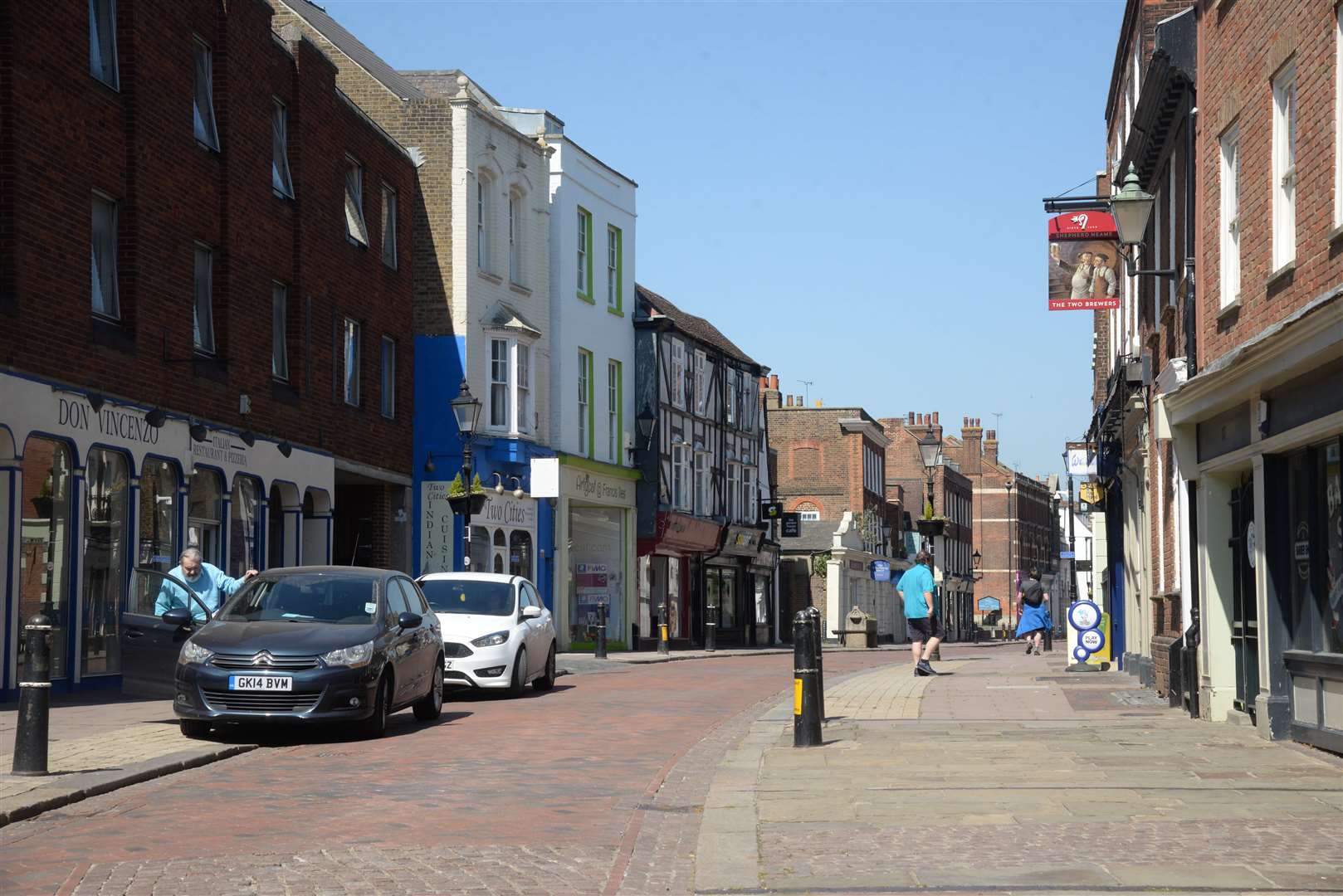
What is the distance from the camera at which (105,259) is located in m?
22.2

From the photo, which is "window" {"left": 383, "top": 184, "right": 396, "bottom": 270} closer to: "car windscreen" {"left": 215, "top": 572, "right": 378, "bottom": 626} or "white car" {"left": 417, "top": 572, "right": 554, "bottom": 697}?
"white car" {"left": 417, "top": 572, "right": 554, "bottom": 697}

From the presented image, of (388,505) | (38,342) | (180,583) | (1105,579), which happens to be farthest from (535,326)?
(180,583)

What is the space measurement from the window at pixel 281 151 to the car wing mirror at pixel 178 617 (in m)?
13.5

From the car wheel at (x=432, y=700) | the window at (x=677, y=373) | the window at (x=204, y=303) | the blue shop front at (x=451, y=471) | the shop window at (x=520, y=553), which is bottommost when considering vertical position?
the car wheel at (x=432, y=700)

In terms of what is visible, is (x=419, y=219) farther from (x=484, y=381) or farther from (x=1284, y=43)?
(x=1284, y=43)

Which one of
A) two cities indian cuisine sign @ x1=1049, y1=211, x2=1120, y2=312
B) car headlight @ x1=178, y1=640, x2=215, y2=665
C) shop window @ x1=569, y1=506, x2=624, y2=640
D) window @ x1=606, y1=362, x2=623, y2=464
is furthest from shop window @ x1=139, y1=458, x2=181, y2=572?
window @ x1=606, y1=362, x2=623, y2=464

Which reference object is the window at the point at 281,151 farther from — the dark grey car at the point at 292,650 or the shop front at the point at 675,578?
the shop front at the point at 675,578

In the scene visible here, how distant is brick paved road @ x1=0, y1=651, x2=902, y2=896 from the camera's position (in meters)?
8.13

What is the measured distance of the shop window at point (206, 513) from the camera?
24.8 meters

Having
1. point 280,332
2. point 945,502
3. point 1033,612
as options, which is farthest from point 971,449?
point 280,332

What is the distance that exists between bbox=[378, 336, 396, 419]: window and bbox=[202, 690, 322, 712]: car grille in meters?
20.0

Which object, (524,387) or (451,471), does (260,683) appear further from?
(524,387)

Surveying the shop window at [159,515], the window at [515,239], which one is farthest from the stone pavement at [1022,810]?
the window at [515,239]

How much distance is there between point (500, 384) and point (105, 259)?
56.9 ft
